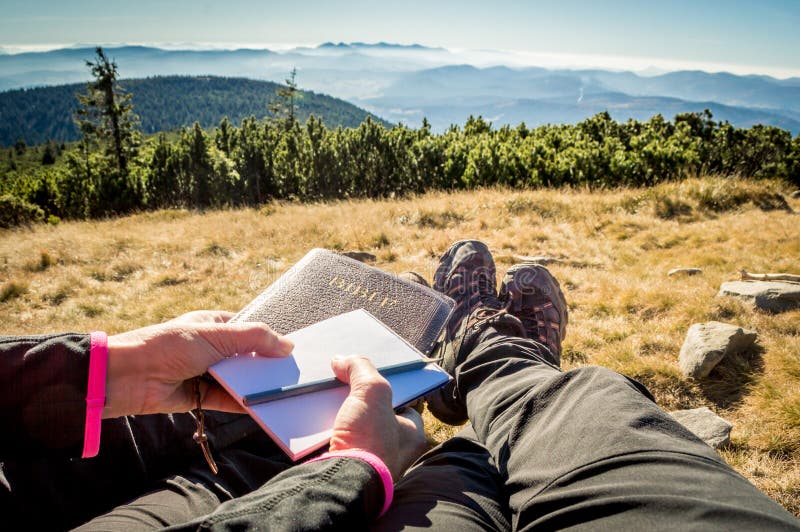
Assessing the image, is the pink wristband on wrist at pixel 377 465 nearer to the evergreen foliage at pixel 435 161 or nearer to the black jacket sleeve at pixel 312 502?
the black jacket sleeve at pixel 312 502

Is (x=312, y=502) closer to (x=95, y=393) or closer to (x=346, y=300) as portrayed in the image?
(x=95, y=393)

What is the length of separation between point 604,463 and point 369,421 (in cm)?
57

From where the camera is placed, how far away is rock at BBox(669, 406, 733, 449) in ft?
6.54

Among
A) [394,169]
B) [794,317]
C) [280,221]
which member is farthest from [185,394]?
[394,169]

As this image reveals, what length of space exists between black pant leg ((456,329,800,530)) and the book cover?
1.41ft

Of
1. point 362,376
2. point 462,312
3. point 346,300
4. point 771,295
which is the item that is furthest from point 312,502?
point 771,295

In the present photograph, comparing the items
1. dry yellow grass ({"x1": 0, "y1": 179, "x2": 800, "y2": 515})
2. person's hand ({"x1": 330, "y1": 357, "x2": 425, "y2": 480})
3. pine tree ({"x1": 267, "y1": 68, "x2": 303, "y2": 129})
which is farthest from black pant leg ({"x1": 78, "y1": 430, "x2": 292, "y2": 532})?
pine tree ({"x1": 267, "y1": 68, "x2": 303, "y2": 129})

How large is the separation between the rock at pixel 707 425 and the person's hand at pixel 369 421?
144 centimetres

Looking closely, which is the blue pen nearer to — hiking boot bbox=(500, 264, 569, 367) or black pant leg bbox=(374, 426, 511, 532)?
black pant leg bbox=(374, 426, 511, 532)

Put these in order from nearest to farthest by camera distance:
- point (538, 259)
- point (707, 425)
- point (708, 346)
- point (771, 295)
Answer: point (707, 425) < point (708, 346) < point (771, 295) < point (538, 259)

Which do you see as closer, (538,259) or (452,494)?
(452,494)

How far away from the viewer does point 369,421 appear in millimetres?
1137

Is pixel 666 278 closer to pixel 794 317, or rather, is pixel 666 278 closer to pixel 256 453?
pixel 794 317

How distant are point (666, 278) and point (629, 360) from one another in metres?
1.86
